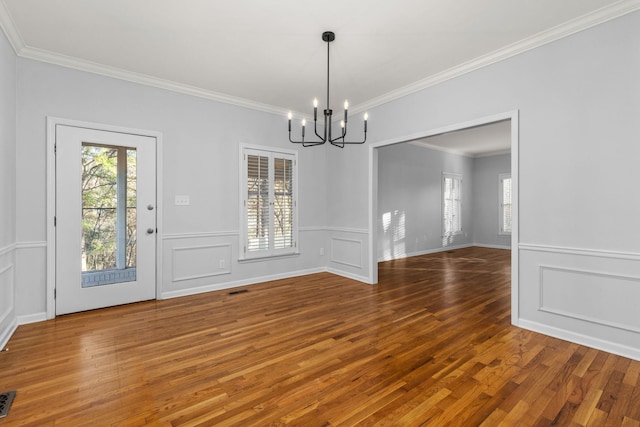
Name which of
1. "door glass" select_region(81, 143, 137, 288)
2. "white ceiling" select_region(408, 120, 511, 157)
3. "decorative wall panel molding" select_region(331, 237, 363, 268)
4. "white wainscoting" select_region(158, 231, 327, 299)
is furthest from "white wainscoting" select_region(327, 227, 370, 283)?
"door glass" select_region(81, 143, 137, 288)

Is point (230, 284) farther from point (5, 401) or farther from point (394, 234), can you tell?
point (394, 234)

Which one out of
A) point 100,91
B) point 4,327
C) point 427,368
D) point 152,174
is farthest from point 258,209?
point 427,368

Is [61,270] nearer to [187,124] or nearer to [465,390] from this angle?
[187,124]

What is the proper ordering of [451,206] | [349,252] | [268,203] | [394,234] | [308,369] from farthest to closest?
[451,206], [394,234], [349,252], [268,203], [308,369]

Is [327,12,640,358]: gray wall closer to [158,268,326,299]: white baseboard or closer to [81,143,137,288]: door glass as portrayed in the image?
[158,268,326,299]: white baseboard

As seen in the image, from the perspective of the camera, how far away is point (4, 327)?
110 inches

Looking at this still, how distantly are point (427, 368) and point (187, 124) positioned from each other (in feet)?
13.4

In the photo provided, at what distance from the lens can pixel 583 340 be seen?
8.89 ft

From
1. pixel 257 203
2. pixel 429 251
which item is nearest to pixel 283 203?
pixel 257 203

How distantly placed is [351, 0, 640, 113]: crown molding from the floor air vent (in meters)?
4.82

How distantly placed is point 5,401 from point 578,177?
463cm

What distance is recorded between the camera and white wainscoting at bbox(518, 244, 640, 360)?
250 cm

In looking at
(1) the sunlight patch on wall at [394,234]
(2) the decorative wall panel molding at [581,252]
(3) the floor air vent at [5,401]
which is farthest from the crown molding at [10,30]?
(1) the sunlight patch on wall at [394,234]

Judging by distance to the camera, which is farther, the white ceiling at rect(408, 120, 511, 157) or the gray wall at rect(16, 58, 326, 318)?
the white ceiling at rect(408, 120, 511, 157)
